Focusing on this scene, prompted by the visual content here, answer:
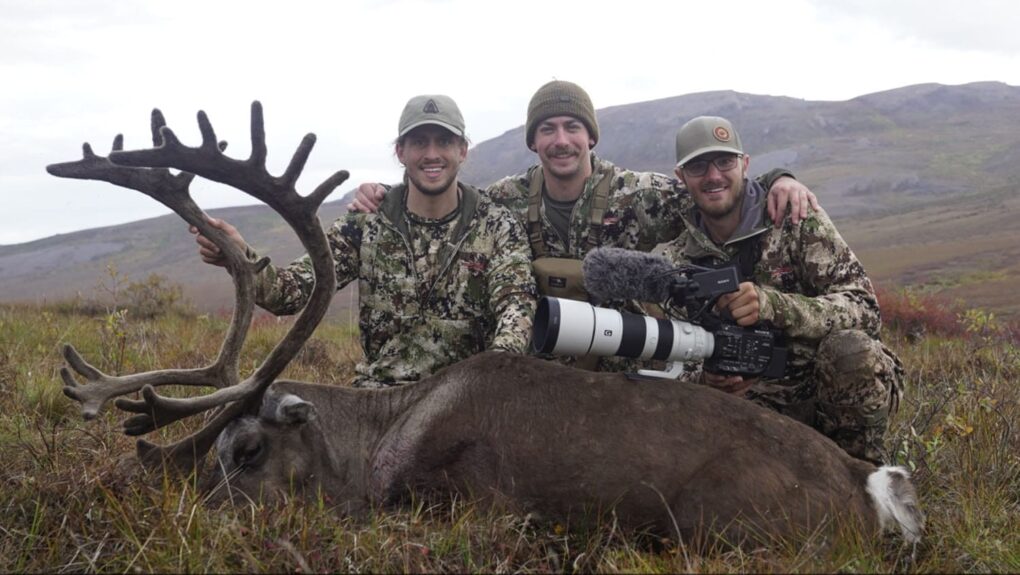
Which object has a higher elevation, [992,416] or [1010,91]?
[1010,91]

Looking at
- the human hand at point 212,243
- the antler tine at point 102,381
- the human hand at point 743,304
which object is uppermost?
the human hand at point 212,243

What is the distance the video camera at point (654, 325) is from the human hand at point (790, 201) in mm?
1184

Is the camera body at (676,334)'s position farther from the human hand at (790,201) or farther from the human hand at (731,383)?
the human hand at (790,201)

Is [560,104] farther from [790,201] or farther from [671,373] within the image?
[671,373]

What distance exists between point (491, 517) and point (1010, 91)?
5753 inches

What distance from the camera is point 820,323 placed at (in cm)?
A: 503

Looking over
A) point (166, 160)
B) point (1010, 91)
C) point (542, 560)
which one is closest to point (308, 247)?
point (166, 160)

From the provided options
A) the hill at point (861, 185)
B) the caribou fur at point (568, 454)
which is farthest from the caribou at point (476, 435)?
the hill at point (861, 185)

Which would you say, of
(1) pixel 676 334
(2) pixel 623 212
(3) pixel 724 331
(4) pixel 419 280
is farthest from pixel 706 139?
(4) pixel 419 280

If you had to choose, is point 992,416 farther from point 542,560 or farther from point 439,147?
point 439,147

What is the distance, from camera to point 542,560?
377 cm

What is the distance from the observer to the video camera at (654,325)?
172 inches

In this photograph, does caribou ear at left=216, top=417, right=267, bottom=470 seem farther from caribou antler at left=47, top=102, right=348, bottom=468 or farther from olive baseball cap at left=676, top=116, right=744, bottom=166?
olive baseball cap at left=676, top=116, right=744, bottom=166

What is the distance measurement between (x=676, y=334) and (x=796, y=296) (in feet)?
3.27
